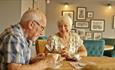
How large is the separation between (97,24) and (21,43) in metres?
8.54

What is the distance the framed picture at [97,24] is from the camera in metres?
9.99

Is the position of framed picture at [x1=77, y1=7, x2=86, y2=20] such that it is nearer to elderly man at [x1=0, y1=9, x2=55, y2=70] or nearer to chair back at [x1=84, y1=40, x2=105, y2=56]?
chair back at [x1=84, y1=40, x2=105, y2=56]

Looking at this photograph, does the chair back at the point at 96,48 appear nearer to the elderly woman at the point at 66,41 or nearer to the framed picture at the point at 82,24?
the elderly woman at the point at 66,41

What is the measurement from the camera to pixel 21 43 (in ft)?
5.60

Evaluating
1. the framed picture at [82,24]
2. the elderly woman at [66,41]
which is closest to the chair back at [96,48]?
the elderly woman at [66,41]

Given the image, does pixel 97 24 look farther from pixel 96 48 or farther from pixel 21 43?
pixel 21 43

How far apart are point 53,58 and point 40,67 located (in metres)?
0.14

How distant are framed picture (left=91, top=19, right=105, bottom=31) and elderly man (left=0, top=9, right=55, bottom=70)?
8.30 m

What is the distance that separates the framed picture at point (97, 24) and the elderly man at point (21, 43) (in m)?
8.30

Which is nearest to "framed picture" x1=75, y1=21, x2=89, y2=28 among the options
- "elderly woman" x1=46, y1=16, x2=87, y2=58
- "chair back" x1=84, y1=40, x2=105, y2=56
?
"chair back" x1=84, y1=40, x2=105, y2=56

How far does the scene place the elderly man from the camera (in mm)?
1654

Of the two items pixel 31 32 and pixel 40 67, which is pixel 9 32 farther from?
pixel 40 67

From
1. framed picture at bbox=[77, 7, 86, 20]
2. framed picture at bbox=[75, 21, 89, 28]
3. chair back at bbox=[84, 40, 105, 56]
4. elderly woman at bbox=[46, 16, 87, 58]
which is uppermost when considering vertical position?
framed picture at bbox=[77, 7, 86, 20]

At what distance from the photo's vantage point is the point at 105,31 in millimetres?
9984
